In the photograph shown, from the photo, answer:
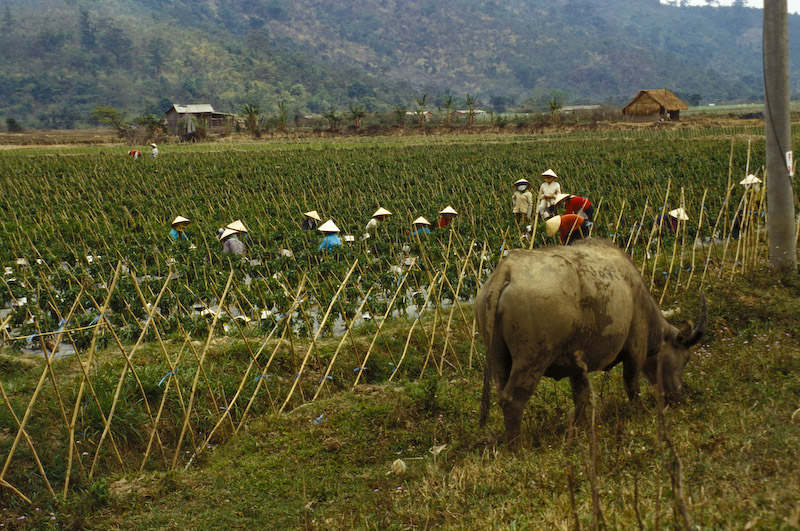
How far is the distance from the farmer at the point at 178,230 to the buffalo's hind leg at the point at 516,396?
11.0m

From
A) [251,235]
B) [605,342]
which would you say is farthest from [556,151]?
[605,342]

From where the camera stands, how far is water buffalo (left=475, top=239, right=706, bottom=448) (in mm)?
5219

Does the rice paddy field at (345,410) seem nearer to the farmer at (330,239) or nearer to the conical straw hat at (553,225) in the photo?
the farmer at (330,239)

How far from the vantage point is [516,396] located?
17.8 feet

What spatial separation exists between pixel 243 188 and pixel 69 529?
21.2 meters

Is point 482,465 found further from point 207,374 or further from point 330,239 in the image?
point 330,239

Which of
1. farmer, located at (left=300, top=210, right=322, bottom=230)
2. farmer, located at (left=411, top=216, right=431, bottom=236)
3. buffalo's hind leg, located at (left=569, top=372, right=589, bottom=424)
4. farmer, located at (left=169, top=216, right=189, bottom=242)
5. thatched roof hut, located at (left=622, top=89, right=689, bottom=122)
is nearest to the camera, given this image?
buffalo's hind leg, located at (left=569, top=372, right=589, bottom=424)

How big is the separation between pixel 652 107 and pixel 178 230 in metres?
56.7

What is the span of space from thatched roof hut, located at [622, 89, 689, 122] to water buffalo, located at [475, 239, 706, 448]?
60477 mm

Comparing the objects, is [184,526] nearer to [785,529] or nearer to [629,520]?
[629,520]

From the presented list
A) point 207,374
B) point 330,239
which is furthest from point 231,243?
point 207,374

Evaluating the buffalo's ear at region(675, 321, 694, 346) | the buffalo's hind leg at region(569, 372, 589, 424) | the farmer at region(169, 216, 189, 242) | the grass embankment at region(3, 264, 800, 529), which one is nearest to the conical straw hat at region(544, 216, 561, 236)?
the grass embankment at region(3, 264, 800, 529)

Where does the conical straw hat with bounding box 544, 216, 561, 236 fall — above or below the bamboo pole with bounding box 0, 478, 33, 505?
above

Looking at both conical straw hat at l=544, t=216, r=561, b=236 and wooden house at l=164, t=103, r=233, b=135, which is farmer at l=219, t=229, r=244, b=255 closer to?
conical straw hat at l=544, t=216, r=561, b=236
